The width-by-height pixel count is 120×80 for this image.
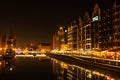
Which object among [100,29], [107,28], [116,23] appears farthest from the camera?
[100,29]

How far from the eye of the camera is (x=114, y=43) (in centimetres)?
10619

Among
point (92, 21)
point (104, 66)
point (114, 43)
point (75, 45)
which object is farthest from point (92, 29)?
point (104, 66)

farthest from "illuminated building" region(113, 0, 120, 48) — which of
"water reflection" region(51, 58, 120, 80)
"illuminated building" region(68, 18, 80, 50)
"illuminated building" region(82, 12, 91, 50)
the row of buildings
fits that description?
"illuminated building" region(68, 18, 80, 50)

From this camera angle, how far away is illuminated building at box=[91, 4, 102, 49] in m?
125

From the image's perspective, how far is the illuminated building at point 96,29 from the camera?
125 meters

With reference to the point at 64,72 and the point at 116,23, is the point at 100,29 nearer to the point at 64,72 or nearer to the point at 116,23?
the point at 116,23

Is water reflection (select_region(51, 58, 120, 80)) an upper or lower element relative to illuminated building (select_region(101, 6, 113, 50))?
lower

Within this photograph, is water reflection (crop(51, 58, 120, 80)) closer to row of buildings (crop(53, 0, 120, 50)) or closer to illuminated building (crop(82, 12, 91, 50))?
row of buildings (crop(53, 0, 120, 50))

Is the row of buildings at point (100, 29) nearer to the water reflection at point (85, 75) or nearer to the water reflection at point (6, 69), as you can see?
the water reflection at point (6, 69)

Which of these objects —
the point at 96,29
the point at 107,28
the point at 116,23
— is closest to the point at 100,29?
the point at 96,29

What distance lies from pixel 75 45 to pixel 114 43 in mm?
82654

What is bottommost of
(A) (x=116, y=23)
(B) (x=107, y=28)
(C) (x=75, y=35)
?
(B) (x=107, y=28)

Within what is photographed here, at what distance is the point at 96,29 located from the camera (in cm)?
13325

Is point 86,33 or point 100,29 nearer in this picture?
point 100,29
